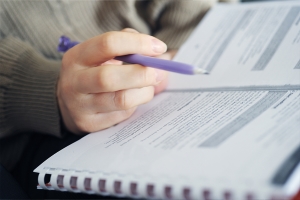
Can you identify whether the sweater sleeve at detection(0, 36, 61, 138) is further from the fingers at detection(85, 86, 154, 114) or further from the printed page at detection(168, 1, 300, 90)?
the printed page at detection(168, 1, 300, 90)

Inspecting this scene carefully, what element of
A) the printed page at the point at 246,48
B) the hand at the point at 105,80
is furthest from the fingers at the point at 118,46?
the printed page at the point at 246,48

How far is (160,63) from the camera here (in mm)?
401

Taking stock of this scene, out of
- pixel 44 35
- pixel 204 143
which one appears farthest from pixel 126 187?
pixel 44 35

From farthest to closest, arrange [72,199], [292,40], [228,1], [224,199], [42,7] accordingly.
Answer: [228,1] → [42,7] → [292,40] → [72,199] → [224,199]

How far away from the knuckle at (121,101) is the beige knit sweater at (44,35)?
130 millimetres

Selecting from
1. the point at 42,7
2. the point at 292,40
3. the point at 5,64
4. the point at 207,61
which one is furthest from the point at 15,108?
the point at 292,40

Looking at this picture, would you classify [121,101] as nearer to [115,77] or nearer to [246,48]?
[115,77]

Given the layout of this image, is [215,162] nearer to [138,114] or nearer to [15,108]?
[138,114]

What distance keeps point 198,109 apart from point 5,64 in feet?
1.06

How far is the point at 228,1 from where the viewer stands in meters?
0.76

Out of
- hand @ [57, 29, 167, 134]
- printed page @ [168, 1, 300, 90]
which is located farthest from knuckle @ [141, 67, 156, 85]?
printed page @ [168, 1, 300, 90]

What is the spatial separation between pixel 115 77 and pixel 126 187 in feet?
0.47

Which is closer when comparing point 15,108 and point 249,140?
point 249,140

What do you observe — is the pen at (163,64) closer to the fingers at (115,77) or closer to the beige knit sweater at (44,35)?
the fingers at (115,77)
